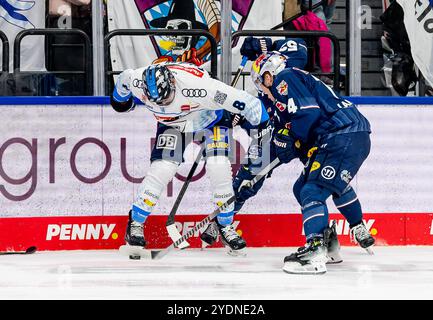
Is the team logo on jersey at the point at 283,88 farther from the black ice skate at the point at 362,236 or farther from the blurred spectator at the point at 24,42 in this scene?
the blurred spectator at the point at 24,42

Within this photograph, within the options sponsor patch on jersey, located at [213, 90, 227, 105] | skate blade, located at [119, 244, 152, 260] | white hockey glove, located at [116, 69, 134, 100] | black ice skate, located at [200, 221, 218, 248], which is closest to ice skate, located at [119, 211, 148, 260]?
skate blade, located at [119, 244, 152, 260]

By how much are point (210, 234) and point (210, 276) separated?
0.98 metres

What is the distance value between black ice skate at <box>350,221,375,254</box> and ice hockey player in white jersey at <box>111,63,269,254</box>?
67cm

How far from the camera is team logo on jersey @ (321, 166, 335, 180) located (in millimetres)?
5938

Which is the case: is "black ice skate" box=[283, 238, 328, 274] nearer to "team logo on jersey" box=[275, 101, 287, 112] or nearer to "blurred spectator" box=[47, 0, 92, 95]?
"team logo on jersey" box=[275, 101, 287, 112]

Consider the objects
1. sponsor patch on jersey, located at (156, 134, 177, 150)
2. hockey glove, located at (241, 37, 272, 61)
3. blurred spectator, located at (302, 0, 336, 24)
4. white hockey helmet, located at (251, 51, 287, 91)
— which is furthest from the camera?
blurred spectator, located at (302, 0, 336, 24)

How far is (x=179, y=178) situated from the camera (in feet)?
22.6

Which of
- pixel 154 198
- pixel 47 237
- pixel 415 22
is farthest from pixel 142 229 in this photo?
pixel 415 22

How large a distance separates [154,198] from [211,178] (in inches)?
14.9

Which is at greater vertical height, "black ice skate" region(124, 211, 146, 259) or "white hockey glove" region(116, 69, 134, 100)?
"white hockey glove" region(116, 69, 134, 100)

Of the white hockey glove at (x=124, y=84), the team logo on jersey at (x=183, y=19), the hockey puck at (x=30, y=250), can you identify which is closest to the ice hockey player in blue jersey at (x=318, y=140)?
the white hockey glove at (x=124, y=84)

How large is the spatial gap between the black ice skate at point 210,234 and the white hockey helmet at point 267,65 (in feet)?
3.10
